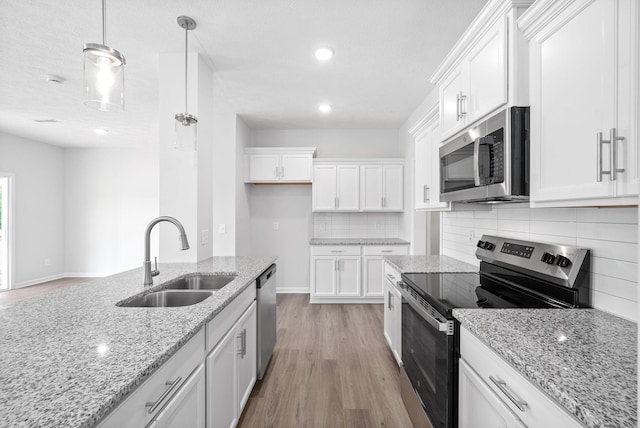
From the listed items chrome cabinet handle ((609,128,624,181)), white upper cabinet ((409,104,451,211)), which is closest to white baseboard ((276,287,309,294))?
white upper cabinet ((409,104,451,211))

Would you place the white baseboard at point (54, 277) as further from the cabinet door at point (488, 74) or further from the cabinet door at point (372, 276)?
the cabinet door at point (488, 74)

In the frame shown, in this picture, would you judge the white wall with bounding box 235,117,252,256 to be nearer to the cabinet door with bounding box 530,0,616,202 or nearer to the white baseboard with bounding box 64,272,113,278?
the cabinet door with bounding box 530,0,616,202

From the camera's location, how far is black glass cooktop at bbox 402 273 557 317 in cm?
138

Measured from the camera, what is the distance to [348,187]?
4434 millimetres

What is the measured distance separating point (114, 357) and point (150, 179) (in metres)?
5.98

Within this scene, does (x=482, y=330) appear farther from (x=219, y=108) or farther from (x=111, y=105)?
(x=219, y=108)

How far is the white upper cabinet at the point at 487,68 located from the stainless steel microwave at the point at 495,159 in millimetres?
74

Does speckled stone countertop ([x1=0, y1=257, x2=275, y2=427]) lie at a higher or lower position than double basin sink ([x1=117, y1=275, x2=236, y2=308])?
higher

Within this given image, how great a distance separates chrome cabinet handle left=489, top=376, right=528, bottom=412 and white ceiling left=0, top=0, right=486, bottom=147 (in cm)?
212

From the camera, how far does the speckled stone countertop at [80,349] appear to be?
62 centimetres

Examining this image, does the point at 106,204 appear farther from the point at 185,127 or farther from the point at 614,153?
the point at 614,153

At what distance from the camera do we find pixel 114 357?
2.76 feet

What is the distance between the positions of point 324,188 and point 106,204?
4.63m

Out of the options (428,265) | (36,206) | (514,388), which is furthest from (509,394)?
(36,206)
